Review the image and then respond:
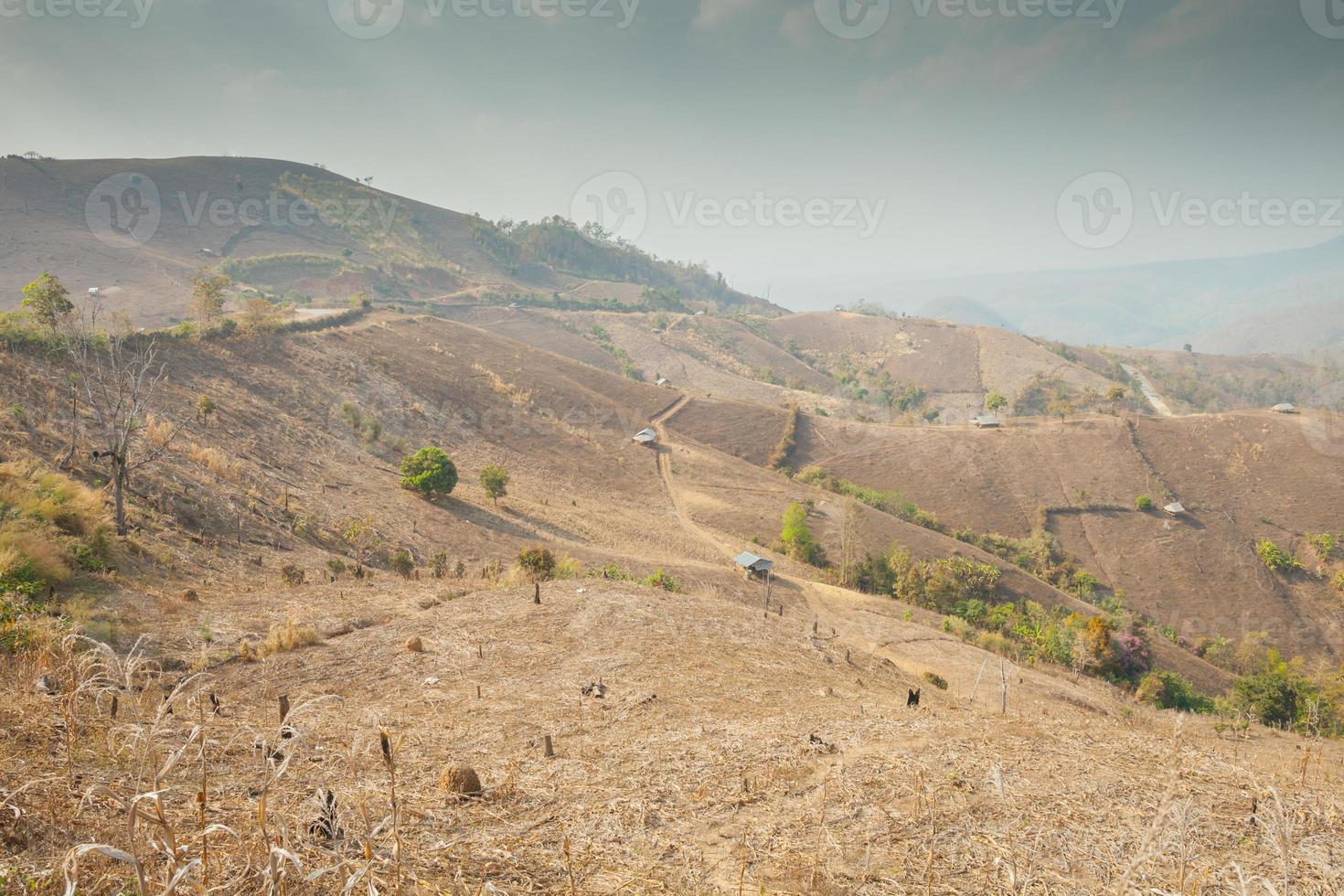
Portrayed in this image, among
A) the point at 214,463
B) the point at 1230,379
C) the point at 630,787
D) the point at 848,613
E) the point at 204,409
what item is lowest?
the point at 848,613

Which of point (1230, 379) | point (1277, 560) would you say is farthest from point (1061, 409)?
point (1230, 379)

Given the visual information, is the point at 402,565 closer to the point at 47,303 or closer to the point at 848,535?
the point at 47,303

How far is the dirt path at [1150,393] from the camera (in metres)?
107

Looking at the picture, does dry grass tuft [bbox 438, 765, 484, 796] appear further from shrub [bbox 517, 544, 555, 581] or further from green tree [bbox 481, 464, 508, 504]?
green tree [bbox 481, 464, 508, 504]

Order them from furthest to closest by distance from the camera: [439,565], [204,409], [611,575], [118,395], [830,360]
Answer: [830,360]
[204,409]
[611,575]
[439,565]
[118,395]

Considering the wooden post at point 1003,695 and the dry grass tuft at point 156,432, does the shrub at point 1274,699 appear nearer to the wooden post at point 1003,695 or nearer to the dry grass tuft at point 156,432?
the wooden post at point 1003,695

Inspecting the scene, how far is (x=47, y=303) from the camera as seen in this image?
26469 mm

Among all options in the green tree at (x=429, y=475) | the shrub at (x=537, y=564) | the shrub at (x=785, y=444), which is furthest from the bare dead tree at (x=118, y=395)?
the shrub at (x=785, y=444)

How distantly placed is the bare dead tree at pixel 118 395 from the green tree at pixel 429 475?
9621 millimetres

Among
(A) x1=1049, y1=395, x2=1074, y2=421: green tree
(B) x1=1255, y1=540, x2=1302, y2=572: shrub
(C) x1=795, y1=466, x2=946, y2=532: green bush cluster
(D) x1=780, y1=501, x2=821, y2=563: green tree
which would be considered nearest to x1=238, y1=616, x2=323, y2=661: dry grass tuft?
(D) x1=780, y1=501, x2=821, y2=563: green tree

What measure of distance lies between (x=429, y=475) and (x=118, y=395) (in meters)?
12.7

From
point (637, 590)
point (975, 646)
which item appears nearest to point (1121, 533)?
point (975, 646)

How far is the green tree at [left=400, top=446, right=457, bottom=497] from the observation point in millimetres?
30656

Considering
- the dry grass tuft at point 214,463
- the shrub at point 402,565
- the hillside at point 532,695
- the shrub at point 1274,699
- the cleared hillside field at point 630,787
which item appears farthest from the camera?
the shrub at point 1274,699
